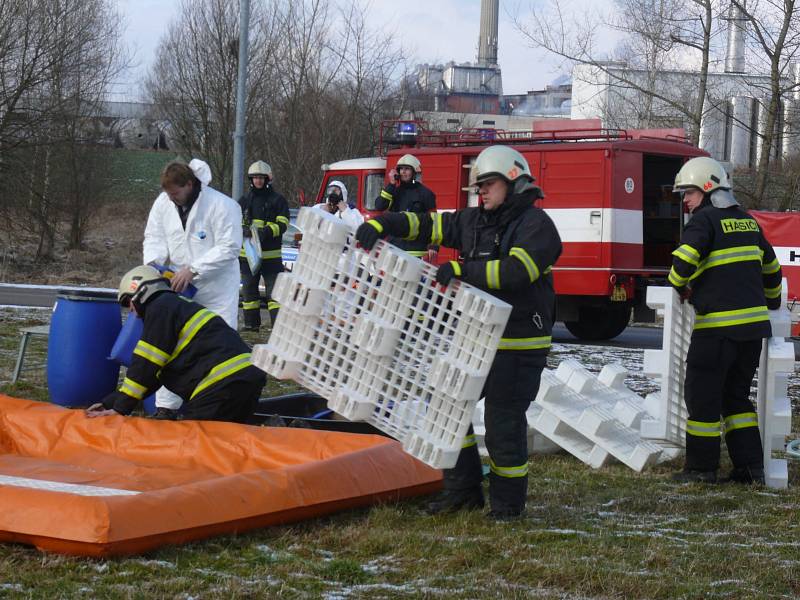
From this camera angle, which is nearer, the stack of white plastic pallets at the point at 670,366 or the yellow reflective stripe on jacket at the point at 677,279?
the yellow reflective stripe on jacket at the point at 677,279

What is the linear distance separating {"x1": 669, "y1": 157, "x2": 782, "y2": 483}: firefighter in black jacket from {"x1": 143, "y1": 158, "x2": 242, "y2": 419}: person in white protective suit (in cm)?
314

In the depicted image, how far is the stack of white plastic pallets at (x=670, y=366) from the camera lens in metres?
6.81

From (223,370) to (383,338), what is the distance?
167 centimetres

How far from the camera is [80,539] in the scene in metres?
4.16

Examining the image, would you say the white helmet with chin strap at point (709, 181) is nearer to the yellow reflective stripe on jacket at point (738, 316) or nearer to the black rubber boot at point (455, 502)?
the yellow reflective stripe on jacket at point (738, 316)

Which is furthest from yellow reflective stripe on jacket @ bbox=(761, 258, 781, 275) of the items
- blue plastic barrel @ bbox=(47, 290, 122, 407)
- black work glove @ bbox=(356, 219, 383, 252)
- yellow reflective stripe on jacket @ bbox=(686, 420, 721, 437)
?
blue plastic barrel @ bbox=(47, 290, 122, 407)

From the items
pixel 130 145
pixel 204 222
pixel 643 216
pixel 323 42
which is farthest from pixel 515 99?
pixel 204 222

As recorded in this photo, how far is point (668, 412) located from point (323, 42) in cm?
2360

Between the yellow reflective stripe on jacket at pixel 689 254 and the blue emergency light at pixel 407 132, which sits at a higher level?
the blue emergency light at pixel 407 132

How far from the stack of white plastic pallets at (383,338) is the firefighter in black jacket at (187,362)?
1.23 meters

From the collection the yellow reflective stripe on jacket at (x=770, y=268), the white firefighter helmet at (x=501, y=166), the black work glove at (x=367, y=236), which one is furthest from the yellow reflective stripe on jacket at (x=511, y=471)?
the yellow reflective stripe on jacket at (x=770, y=268)

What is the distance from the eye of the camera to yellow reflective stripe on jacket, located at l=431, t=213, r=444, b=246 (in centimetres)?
540

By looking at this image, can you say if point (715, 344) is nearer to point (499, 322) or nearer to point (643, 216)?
point (499, 322)

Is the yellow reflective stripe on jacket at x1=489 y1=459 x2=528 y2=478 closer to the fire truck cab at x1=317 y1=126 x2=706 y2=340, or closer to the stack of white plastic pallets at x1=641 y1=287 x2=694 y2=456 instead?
the stack of white plastic pallets at x1=641 y1=287 x2=694 y2=456
